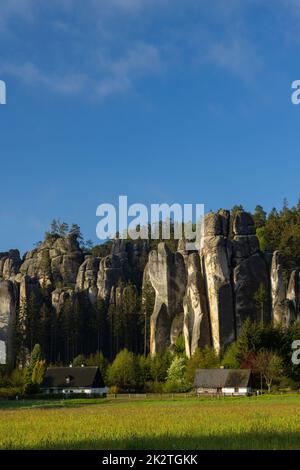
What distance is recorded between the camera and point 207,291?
10594 centimetres

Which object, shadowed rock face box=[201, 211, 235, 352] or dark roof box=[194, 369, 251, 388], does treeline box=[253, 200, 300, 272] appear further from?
dark roof box=[194, 369, 251, 388]

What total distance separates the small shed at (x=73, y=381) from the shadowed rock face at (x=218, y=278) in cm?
1731

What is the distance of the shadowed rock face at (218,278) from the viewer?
102438mm

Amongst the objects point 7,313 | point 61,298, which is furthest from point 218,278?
point 7,313

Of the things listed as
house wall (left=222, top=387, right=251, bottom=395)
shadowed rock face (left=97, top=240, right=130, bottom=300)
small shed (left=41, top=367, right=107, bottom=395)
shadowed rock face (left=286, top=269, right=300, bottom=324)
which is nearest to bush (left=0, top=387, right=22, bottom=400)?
small shed (left=41, top=367, right=107, bottom=395)

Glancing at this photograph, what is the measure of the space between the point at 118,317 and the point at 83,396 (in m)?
26.3

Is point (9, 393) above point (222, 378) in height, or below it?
below

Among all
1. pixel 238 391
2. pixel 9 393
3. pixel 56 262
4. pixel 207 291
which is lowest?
pixel 9 393

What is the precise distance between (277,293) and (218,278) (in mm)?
8518

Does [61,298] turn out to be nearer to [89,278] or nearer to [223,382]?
[89,278]

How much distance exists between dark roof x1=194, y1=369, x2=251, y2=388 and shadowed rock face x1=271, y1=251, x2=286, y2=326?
47.2 feet

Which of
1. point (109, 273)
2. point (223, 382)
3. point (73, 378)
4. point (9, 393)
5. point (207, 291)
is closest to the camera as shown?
point (9, 393)
